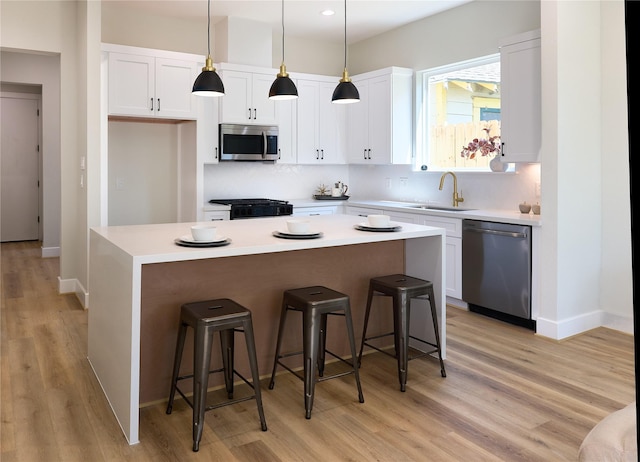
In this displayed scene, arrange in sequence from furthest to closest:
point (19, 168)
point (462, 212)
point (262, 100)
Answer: point (19, 168), point (262, 100), point (462, 212)

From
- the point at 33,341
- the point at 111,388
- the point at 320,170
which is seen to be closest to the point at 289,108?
the point at 320,170

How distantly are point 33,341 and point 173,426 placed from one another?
1.82 meters

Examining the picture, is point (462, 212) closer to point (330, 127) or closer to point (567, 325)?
point (567, 325)

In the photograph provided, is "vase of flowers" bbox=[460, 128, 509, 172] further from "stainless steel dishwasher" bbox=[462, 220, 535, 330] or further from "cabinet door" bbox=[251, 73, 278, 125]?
"cabinet door" bbox=[251, 73, 278, 125]

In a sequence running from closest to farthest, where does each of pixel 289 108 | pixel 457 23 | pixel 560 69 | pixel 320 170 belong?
1. pixel 560 69
2. pixel 457 23
3. pixel 289 108
4. pixel 320 170

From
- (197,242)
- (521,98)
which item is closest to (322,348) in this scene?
(197,242)

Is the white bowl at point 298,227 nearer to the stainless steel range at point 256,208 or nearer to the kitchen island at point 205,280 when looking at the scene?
the kitchen island at point 205,280

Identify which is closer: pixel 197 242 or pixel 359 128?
pixel 197 242

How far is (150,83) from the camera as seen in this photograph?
197 inches

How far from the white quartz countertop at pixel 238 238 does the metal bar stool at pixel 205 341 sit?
28cm

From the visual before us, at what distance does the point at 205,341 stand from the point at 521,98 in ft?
10.4

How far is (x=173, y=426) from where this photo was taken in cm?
255

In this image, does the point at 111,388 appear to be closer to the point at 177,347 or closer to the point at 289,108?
the point at 177,347

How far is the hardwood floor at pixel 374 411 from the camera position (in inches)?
91.0
